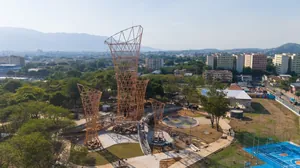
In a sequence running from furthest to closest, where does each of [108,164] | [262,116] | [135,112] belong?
[262,116]
[135,112]
[108,164]

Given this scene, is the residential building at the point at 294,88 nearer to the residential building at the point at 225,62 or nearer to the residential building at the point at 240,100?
the residential building at the point at 240,100

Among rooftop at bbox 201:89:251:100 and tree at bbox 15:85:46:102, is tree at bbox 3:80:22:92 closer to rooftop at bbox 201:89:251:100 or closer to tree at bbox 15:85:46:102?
tree at bbox 15:85:46:102

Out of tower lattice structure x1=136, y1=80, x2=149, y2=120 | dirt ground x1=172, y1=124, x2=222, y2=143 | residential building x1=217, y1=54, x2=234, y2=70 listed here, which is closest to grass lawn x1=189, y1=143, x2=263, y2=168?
dirt ground x1=172, y1=124, x2=222, y2=143

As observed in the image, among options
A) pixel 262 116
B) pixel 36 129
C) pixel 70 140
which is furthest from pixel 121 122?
pixel 262 116

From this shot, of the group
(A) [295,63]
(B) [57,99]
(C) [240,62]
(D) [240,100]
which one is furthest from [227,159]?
(A) [295,63]

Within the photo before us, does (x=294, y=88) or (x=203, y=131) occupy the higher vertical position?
(x=294, y=88)

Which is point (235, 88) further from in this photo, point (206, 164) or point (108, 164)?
point (108, 164)

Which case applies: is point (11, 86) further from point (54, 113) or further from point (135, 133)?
point (135, 133)
